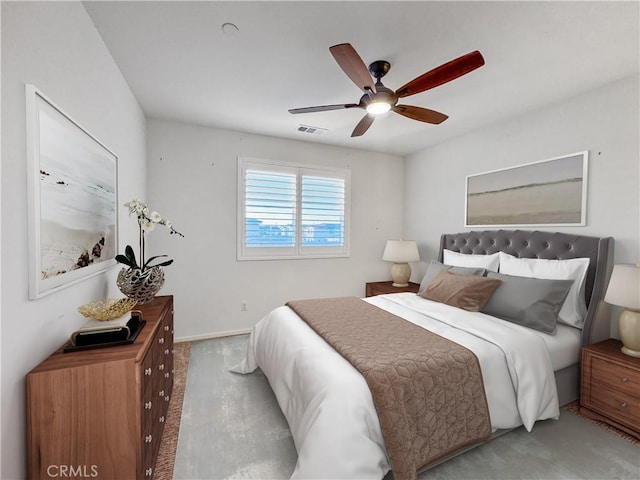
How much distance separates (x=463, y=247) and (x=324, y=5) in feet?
9.68

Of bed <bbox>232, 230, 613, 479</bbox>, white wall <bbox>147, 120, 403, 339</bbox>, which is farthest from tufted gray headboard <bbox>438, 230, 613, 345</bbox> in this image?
white wall <bbox>147, 120, 403, 339</bbox>

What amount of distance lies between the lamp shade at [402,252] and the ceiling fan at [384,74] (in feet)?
6.51

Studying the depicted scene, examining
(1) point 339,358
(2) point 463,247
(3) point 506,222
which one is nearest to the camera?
(1) point 339,358

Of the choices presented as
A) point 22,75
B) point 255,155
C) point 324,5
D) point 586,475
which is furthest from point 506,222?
point 22,75

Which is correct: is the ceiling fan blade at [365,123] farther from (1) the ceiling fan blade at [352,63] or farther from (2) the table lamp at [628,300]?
(2) the table lamp at [628,300]

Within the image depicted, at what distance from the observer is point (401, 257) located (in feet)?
12.9

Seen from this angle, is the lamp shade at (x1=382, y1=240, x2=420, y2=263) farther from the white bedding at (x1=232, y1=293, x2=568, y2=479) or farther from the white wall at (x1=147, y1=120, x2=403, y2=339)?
the white bedding at (x1=232, y1=293, x2=568, y2=479)

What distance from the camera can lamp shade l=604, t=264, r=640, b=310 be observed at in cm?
189

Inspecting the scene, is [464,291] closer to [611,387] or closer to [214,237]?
[611,387]

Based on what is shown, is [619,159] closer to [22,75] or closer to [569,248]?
[569,248]

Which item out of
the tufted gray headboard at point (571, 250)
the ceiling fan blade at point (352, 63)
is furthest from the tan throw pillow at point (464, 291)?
the ceiling fan blade at point (352, 63)

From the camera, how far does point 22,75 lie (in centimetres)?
107

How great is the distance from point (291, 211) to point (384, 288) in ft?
5.57

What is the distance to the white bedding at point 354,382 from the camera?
51.2 inches
